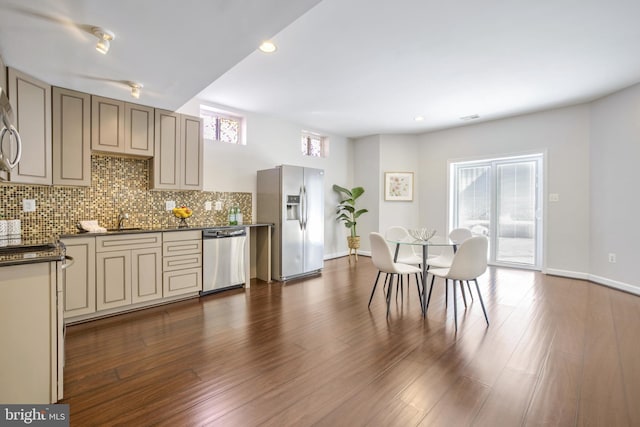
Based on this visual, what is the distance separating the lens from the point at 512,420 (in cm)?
157

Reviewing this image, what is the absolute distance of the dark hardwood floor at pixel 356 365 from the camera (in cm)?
163

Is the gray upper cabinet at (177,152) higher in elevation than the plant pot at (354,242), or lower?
higher

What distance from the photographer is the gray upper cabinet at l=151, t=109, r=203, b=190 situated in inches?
141

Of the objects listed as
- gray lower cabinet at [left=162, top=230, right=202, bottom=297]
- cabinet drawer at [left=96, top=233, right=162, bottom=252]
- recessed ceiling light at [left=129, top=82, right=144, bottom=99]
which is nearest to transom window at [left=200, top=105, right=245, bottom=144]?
recessed ceiling light at [left=129, top=82, right=144, bottom=99]

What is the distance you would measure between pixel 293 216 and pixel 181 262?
177cm

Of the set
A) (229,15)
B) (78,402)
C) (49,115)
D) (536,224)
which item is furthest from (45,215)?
(536,224)

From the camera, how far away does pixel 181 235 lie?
3.55 meters

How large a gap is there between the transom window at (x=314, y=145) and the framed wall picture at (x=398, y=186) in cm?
149

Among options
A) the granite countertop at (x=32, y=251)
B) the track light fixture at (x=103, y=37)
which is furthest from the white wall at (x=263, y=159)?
the track light fixture at (x=103, y=37)

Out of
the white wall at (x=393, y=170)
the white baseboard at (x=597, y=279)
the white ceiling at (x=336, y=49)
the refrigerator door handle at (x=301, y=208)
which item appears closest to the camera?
the white ceiling at (x=336, y=49)

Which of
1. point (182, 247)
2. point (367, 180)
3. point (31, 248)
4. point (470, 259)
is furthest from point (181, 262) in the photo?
point (367, 180)

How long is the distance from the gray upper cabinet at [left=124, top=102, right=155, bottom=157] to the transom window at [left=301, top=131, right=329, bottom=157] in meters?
3.01

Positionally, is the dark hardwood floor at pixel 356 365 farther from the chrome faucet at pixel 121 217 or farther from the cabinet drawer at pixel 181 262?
the chrome faucet at pixel 121 217

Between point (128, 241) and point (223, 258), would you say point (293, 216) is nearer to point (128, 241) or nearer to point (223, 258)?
point (223, 258)
